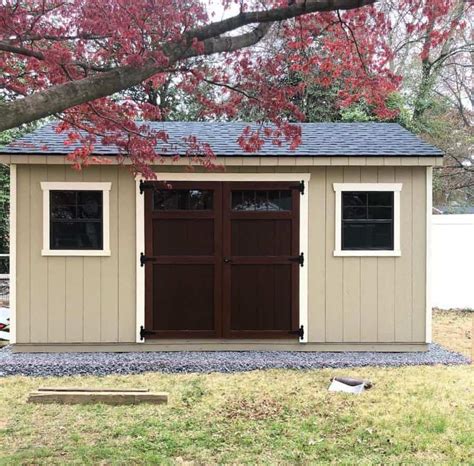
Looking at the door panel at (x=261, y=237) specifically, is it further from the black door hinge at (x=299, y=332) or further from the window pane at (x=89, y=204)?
the window pane at (x=89, y=204)

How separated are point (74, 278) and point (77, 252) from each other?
1.07 feet

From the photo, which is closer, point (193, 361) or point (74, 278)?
point (193, 361)

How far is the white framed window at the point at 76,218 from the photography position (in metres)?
6.47

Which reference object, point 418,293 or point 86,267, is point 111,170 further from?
point 418,293

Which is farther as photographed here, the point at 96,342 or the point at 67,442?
the point at 96,342

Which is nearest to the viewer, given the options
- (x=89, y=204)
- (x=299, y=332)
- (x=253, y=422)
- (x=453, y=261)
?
(x=253, y=422)

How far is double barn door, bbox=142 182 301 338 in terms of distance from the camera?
6.61m

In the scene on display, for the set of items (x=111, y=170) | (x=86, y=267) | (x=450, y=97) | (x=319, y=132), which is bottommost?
(x=86, y=267)

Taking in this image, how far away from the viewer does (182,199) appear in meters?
6.64

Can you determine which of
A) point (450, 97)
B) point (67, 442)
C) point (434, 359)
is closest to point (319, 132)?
point (434, 359)

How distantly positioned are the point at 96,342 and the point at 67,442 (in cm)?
271

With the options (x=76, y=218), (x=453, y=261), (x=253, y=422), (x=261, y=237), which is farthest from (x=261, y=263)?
(x=453, y=261)

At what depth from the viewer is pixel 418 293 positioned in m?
6.71

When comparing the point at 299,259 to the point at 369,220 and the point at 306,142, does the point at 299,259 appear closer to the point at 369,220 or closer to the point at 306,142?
the point at 369,220
